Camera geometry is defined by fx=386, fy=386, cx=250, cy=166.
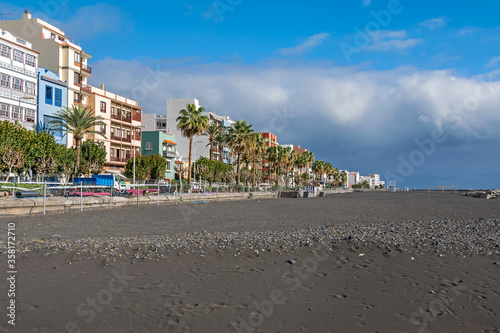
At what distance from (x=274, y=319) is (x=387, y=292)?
8.21 ft

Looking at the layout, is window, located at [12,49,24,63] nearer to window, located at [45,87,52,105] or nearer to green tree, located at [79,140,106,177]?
window, located at [45,87,52,105]

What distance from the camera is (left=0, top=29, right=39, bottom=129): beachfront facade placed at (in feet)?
148

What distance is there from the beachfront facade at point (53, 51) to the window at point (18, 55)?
36.3ft

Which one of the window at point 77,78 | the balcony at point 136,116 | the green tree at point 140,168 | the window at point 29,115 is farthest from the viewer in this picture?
the balcony at point 136,116

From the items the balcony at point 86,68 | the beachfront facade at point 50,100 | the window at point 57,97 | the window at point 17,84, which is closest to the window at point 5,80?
the window at point 17,84

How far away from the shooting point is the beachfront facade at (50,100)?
51.0 m

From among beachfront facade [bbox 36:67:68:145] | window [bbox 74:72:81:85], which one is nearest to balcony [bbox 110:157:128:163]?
beachfront facade [bbox 36:67:68:145]

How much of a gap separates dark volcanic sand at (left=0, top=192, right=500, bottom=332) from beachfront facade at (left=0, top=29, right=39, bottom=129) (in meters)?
42.0

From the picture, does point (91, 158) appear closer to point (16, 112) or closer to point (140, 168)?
point (140, 168)

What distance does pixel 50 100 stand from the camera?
52781 mm

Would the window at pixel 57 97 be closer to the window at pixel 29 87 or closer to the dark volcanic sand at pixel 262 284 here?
the window at pixel 29 87

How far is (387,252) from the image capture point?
10.1m

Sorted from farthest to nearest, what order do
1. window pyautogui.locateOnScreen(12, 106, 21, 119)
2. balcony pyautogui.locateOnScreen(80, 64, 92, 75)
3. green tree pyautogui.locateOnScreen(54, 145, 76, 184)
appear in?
balcony pyautogui.locateOnScreen(80, 64, 92, 75)
window pyautogui.locateOnScreen(12, 106, 21, 119)
green tree pyautogui.locateOnScreen(54, 145, 76, 184)

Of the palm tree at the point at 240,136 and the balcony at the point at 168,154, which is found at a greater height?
the palm tree at the point at 240,136
